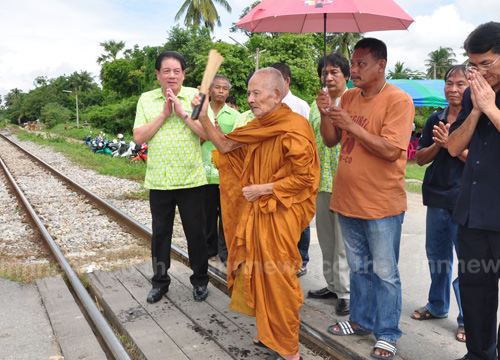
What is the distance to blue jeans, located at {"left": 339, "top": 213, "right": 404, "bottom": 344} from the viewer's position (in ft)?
9.52

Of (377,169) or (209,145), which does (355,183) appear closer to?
(377,169)

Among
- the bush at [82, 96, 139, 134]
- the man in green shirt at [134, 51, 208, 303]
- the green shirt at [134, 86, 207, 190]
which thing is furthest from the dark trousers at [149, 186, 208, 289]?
the bush at [82, 96, 139, 134]

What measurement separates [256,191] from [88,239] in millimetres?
4288

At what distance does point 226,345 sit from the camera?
123 inches

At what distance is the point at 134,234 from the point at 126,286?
2.31 m

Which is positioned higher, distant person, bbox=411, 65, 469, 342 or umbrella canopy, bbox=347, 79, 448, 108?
umbrella canopy, bbox=347, 79, 448, 108

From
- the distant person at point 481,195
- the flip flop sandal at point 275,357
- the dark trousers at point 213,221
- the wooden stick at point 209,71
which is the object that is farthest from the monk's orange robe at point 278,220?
the dark trousers at point 213,221

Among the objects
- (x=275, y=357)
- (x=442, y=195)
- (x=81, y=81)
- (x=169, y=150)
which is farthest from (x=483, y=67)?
(x=81, y=81)

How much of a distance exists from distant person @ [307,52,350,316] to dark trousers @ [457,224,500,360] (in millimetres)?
1170

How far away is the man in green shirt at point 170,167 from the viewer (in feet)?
11.8

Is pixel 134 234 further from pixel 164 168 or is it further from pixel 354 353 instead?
pixel 354 353

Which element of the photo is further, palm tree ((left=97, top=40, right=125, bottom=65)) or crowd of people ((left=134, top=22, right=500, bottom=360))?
palm tree ((left=97, top=40, right=125, bottom=65))

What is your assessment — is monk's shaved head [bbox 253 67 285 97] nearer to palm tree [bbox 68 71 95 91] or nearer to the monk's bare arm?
the monk's bare arm

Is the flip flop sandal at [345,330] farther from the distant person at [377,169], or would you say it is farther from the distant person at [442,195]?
the distant person at [442,195]
